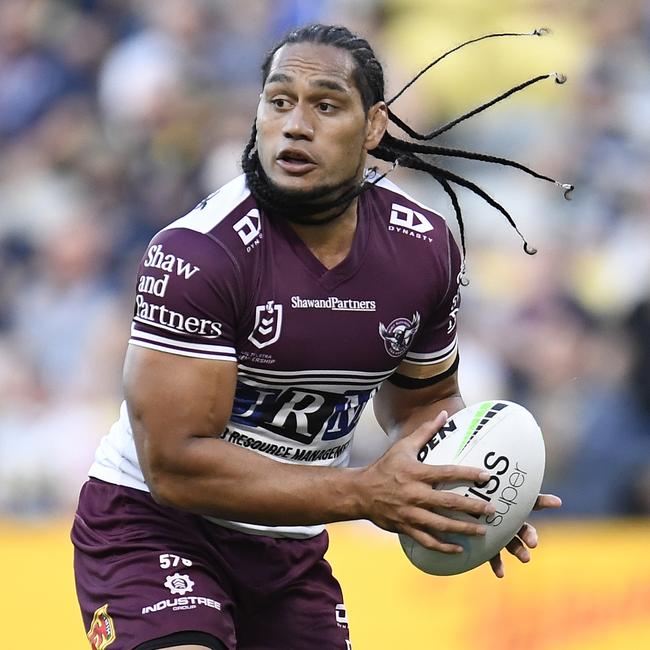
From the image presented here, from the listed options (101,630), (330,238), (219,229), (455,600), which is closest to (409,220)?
(330,238)

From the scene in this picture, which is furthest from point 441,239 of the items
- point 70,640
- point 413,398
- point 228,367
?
point 70,640

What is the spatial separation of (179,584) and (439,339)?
1026 millimetres

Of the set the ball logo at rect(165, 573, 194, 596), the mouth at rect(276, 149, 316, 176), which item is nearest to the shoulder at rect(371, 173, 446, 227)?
the mouth at rect(276, 149, 316, 176)

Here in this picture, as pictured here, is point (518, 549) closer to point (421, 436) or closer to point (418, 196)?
point (421, 436)

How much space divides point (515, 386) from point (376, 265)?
3.62 metres

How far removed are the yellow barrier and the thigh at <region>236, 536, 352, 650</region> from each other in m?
1.66

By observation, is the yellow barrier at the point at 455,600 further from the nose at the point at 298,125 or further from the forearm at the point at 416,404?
the nose at the point at 298,125

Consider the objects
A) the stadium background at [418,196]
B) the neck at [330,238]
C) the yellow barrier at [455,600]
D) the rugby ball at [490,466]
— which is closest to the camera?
the rugby ball at [490,466]

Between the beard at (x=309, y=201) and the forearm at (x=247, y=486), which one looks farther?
the beard at (x=309, y=201)

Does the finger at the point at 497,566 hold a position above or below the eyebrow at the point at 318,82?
below

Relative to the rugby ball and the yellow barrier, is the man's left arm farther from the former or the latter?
the yellow barrier

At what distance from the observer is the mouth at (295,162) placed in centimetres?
340

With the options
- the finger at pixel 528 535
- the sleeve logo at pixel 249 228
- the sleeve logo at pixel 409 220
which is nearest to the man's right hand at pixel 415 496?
the finger at pixel 528 535

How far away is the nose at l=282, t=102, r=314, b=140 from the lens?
3367mm
